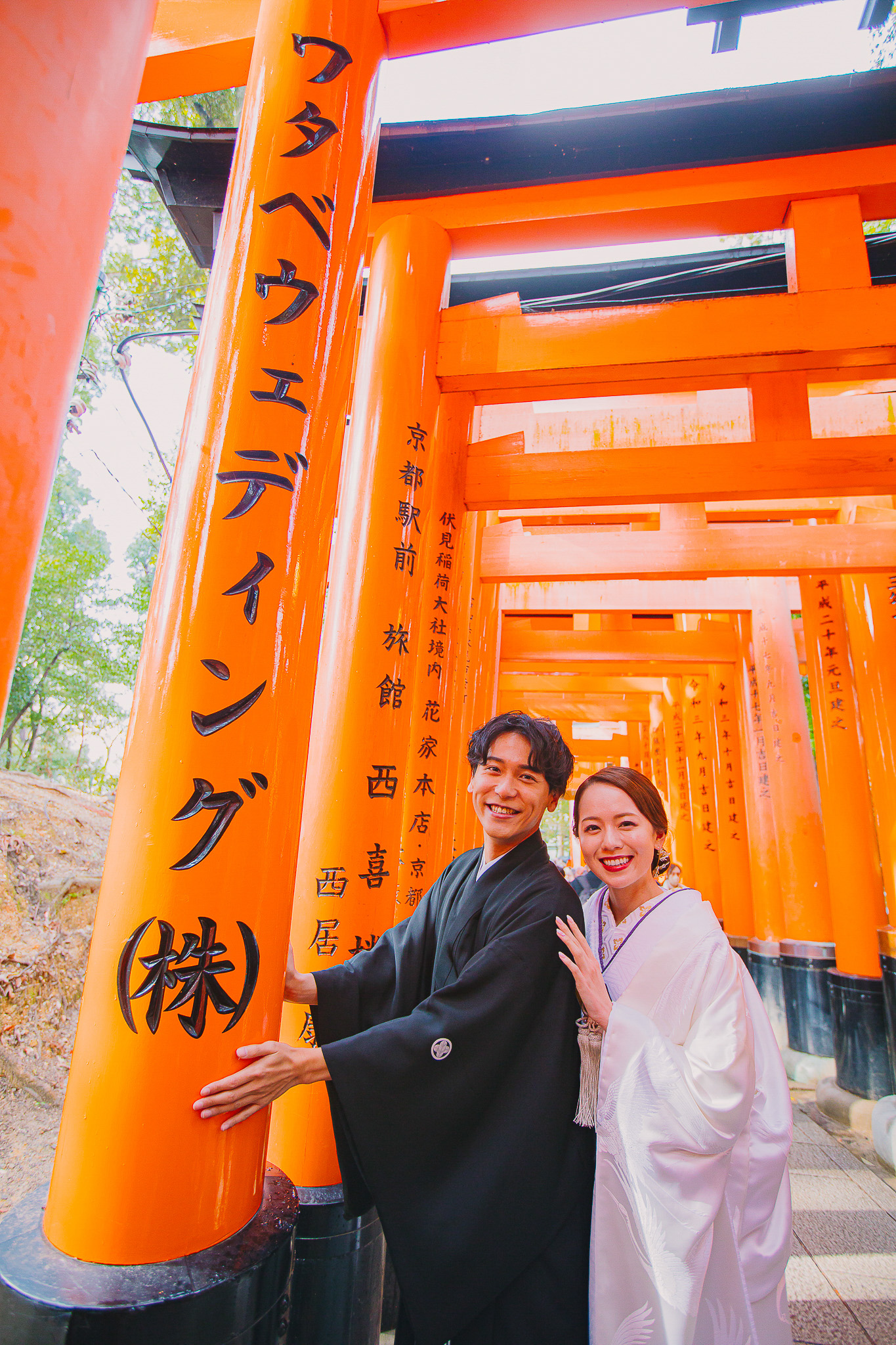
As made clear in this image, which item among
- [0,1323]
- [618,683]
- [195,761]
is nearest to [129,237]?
[618,683]

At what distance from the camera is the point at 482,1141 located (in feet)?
6.00

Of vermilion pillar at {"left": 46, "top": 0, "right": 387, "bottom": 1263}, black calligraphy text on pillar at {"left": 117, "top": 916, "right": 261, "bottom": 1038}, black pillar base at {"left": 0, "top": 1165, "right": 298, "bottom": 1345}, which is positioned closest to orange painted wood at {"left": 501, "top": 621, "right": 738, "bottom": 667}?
vermilion pillar at {"left": 46, "top": 0, "right": 387, "bottom": 1263}

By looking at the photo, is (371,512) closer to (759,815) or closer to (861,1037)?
(861,1037)

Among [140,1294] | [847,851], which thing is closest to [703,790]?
[847,851]

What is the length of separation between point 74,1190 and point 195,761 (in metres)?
0.86

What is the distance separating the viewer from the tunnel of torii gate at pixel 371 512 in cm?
133

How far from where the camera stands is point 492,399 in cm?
431

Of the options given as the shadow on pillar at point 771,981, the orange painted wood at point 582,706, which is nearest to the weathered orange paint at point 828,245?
the shadow on pillar at point 771,981

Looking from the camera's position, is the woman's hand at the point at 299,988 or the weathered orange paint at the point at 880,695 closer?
the woman's hand at the point at 299,988

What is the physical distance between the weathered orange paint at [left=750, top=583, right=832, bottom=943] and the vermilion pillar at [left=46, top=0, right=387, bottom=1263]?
7386 millimetres

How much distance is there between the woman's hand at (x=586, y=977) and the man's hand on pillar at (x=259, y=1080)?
0.76m

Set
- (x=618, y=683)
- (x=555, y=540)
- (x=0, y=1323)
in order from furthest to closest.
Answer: (x=618, y=683)
(x=555, y=540)
(x=0, y=1323)

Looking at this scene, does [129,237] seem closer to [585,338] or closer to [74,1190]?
[585,338]

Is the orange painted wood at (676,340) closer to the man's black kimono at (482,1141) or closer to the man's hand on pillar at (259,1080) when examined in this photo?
the man's black kimono at (482,1141)
